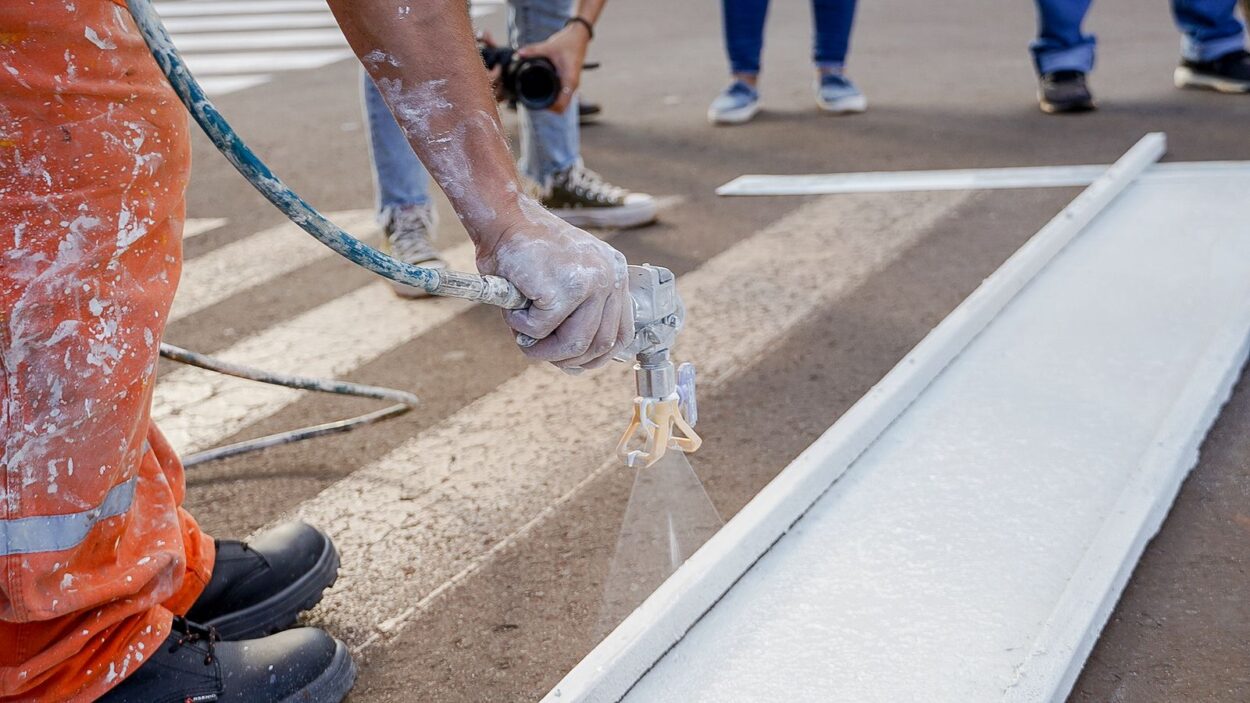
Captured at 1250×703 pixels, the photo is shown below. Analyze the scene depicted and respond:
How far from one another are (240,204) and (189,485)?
2.27m

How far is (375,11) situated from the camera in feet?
4.45

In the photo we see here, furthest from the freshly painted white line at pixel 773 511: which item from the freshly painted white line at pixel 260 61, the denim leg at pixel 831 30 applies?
the freshly painted white line at pixel 260 61

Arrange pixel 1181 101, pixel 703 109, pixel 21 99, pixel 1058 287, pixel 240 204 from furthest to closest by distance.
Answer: pixel 703 109 < pixel 1181 101 < pixel 240 204 < pixel 1058 287 < pixel 21 99

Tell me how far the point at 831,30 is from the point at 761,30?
11.4 inches

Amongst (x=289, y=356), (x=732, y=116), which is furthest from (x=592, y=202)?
(x=732, y=116)

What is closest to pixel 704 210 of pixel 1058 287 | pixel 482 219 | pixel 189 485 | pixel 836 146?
pixel 836 146

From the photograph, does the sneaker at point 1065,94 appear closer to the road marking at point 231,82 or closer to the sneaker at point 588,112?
the sneaker at point 588,112

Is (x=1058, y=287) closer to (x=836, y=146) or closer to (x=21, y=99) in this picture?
(x=836, y=146)

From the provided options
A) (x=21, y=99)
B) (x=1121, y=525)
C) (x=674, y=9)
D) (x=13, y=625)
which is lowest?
(x=674, y=9)

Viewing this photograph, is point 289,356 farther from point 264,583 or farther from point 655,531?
point 655,531

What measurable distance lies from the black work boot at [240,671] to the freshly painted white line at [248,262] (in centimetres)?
190

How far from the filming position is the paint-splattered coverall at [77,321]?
1.29 meters

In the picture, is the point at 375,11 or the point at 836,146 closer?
the point at 375,11

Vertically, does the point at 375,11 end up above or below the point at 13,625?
above
